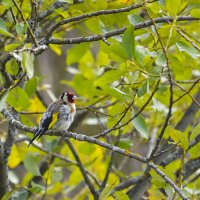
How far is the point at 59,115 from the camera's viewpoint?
3059 millimetres

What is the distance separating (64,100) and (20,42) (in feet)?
4.16

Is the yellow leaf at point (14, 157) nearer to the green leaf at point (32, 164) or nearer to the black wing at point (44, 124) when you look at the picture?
the green leaf at point (32, 164)

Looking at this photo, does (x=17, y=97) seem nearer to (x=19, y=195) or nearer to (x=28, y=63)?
(x=28, y=63)

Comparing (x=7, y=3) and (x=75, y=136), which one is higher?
(x=7, y=3)

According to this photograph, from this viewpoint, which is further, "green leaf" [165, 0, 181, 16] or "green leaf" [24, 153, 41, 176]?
"green leaf" [24, 153, 41, 176]

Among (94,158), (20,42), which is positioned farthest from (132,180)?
(20,42)

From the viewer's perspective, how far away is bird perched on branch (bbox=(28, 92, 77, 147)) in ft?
9.11

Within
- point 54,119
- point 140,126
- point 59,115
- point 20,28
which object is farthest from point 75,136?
point 59,115

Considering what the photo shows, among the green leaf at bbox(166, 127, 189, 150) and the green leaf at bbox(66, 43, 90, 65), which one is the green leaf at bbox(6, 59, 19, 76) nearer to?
the green leaf at bbox(166, 127, 189, 150)

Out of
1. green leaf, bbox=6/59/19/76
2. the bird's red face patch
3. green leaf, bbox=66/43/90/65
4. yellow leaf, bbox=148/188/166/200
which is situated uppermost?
green leaf, bbox=6/59/19/76

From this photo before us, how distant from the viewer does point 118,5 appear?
2674mm

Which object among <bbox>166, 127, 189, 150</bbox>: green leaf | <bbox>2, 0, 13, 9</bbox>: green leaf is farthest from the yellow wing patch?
<bbox>166, 127, 189, 150</bbox>: green leaf

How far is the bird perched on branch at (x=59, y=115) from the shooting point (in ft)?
9.11

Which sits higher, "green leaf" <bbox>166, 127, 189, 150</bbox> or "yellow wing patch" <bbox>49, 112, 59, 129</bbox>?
"green leaf" <bbox>166, 127, 189, 150</bbox>
